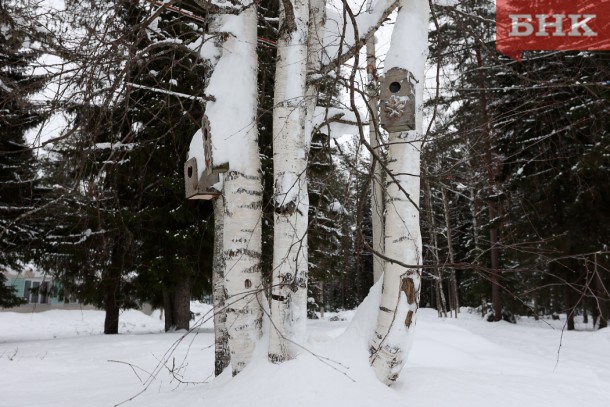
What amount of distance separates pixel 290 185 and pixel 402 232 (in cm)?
92

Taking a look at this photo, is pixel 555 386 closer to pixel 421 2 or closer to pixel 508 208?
pixel 421 2

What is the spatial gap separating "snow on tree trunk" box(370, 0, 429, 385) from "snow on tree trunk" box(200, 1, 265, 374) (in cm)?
104

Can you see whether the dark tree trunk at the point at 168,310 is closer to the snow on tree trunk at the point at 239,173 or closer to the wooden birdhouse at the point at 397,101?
the snow on tree trunk at the point at 239,173

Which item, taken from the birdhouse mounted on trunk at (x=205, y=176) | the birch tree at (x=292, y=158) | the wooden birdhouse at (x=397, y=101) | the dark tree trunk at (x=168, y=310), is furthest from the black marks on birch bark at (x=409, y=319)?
the dark tree trunk at (x=168, y=310)

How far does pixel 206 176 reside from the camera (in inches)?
158

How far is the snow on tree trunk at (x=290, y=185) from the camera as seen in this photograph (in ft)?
11.2

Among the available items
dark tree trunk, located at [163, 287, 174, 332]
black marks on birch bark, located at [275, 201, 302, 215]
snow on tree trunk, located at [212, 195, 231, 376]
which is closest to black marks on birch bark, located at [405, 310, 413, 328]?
black marks on birch bark, located at [275, 201, 302, 215]

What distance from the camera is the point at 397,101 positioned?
358 centimetres

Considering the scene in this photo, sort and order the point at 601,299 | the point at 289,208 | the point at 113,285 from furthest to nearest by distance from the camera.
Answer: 1. the point at 113,285
2. the point at 601,299
3. the point at 289,208

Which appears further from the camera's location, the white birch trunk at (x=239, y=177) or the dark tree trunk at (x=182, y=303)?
the dark tree trunk at (x=182, y=303)

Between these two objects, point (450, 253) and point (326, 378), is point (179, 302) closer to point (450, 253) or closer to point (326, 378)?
point (450, 253)

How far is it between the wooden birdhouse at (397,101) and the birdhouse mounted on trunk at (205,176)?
138cm

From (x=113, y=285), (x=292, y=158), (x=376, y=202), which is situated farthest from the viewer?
(x=113, y=285)

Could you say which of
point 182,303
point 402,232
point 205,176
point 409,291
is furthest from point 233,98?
point 182,303
